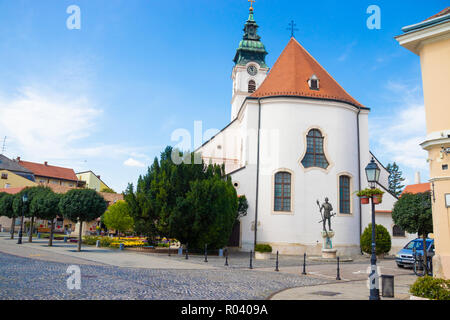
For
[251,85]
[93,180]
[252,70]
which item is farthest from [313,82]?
[93,180]

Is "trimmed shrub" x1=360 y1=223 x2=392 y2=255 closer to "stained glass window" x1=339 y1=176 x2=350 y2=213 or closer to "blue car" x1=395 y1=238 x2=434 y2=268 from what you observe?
"stained glass window" x1=339 y1=176 x2=350 y2=213

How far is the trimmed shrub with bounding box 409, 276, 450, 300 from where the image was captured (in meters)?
7.74

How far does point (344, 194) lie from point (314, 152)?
3.94 meters

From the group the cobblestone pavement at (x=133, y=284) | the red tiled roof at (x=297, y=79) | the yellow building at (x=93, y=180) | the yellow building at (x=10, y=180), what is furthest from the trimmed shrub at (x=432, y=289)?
the yellow building at (x=93, y=180)

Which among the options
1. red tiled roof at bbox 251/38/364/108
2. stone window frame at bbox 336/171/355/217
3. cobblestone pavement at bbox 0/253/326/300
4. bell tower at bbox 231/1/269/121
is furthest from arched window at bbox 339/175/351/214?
bell tower at bbox 231/1/269/121

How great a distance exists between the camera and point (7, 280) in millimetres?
9789

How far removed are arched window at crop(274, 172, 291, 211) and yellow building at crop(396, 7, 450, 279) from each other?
51.5 ft

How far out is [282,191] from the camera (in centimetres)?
2686

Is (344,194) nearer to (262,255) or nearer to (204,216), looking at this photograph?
(262,255)

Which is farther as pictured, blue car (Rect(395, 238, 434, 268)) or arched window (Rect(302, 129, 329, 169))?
arched window (Rect(302, 129, 329, 169))
